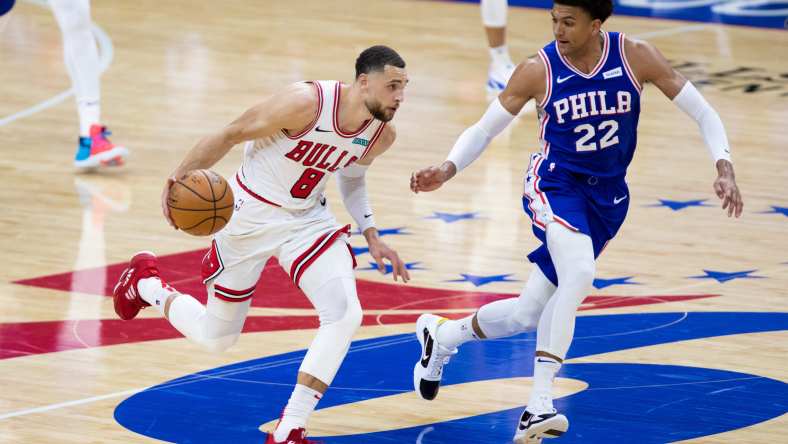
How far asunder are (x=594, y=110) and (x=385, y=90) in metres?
0.80

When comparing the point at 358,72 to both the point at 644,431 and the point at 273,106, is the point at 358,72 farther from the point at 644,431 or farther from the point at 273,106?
the point at 644,431

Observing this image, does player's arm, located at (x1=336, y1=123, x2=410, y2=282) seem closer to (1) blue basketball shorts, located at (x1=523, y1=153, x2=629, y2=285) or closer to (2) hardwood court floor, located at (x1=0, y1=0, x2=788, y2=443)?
(1) blue basketball shorts, located at (x1=523, y1=153, x2=629, y2=285)

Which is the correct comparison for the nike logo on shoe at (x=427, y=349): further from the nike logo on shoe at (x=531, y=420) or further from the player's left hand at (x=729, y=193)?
the player's left hand at (x=729, y=193)

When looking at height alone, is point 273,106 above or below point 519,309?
above

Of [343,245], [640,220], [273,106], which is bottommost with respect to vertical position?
[640,220]

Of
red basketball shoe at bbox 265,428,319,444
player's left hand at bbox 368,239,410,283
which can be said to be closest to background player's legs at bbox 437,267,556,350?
player's left hand at bbox 368,239,410,283

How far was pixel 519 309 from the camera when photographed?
5.79 metres

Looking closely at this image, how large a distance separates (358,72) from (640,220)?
13.7 feet

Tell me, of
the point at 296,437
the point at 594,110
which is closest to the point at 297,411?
the point at 296,437

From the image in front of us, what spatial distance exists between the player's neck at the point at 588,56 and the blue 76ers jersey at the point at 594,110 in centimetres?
2

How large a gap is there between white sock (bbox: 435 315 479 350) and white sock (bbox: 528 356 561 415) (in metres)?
0.58

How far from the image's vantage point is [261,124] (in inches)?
213

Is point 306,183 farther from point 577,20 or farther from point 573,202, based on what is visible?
point 577,20

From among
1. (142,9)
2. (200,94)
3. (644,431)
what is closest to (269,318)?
(644,431)
